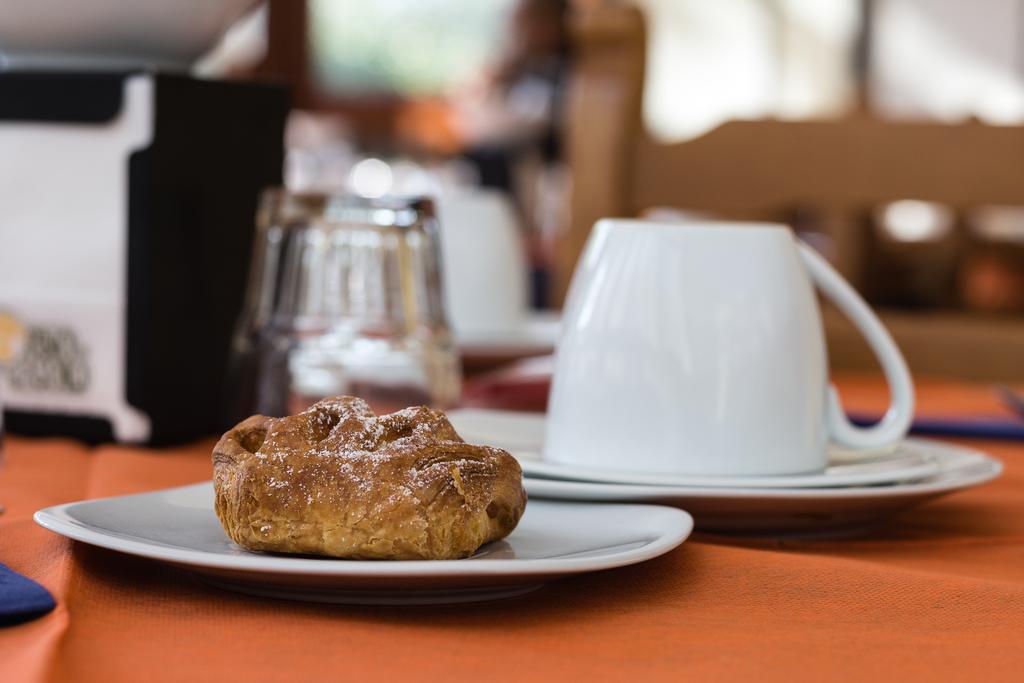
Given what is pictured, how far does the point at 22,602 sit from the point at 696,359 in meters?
0.30

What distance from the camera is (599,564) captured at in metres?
0.39

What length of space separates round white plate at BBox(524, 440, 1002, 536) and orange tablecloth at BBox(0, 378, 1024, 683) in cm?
2

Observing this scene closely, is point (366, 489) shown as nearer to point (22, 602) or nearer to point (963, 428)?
point (22, 602)

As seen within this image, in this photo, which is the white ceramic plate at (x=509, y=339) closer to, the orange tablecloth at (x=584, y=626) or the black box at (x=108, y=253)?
the black box at (x=108, y=253)

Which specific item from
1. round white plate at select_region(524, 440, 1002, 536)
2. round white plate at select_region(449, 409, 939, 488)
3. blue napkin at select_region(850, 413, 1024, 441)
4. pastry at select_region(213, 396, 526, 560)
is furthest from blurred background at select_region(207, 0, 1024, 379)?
pastry at select_region(213, 396, 526, 560)

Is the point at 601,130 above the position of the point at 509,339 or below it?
above

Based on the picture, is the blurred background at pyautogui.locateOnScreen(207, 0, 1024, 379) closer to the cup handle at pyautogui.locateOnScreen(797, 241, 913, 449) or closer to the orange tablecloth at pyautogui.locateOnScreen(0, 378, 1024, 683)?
the cup handle at pyautogui.locateOnScreen(797, 241, 913, 449)

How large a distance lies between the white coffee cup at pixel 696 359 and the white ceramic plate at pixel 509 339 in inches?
19.0

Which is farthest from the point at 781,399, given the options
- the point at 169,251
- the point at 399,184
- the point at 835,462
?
the point at 399,184

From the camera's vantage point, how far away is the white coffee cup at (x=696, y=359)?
1.87ft

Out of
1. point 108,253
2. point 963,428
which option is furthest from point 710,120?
point 108,253

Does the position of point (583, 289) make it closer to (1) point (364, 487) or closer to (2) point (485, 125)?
(1) point (364, 487)

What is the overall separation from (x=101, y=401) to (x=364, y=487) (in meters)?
0.46

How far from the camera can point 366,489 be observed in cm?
41
